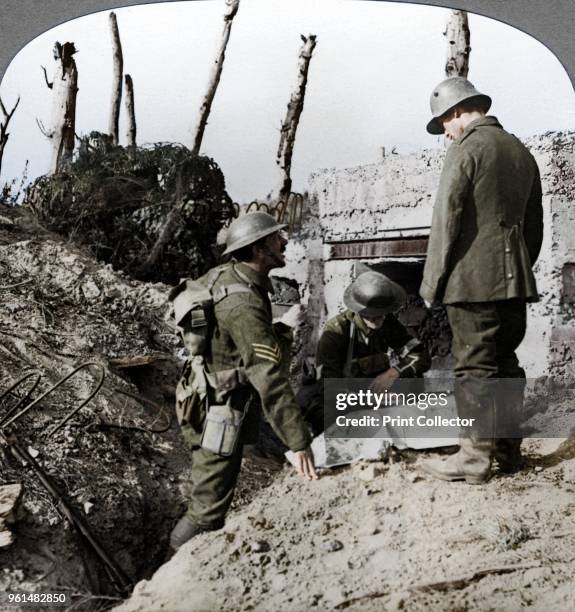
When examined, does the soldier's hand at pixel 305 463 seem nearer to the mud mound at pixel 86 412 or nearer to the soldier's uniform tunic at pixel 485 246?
the mud mound at pixel 86 412

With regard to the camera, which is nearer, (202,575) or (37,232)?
(202,575)

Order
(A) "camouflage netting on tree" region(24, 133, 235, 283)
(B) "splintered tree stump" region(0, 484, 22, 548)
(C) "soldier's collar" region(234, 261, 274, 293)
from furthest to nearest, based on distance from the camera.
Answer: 1. (A) "camouflage netting on tree" region(24, 133, 235, 283)
2. (C) "soldier's collar" region(234, 261, 274, 293)
3. (B) "splintered tree stump" region(0, 484, 22, 548)

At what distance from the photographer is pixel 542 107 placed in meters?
2.04

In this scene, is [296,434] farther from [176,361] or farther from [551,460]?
[551,460]

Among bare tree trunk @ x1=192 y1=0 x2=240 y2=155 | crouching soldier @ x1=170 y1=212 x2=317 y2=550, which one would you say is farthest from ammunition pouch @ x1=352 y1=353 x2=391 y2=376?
bare tree trunk @ x1=192 y1=0 x2=240 y2=155

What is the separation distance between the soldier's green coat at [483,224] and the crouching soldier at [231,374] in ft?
1.44

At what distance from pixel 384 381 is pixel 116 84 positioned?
1144 mm

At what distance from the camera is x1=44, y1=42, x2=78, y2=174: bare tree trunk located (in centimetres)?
206

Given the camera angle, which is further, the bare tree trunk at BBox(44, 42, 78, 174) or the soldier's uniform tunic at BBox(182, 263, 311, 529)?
the bare tree trunk at BBox(44, 42, 78, 174)

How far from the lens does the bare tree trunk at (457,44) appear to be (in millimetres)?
2055

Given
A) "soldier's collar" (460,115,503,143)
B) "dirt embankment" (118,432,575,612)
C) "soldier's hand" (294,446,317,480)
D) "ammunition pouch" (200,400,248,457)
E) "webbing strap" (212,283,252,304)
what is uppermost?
"soldier's collar" (460,115,503,143)

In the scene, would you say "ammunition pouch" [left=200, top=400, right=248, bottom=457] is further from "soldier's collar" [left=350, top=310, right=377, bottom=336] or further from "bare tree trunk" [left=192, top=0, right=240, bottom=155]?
"bare tree trunk" [left=192, top=0, right=240, bottom=155]

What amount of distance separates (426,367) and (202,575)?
82 centimetres

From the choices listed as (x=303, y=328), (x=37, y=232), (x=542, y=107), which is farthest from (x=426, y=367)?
(x=37, y=232)
